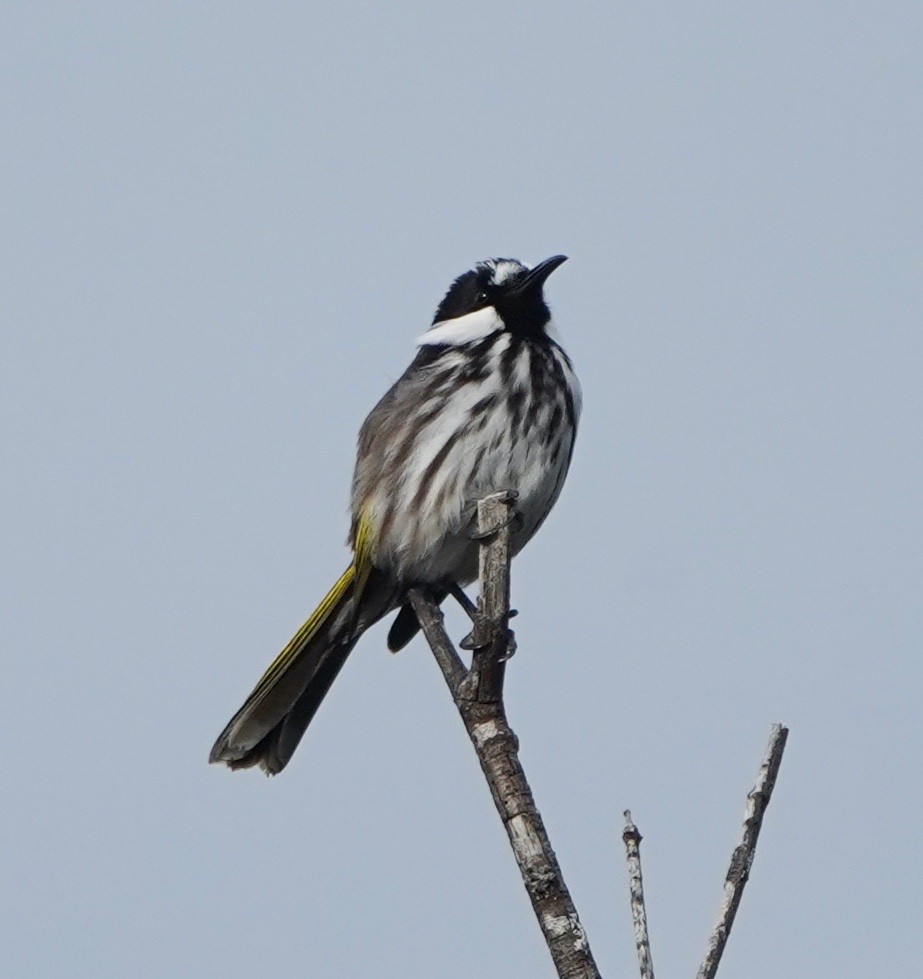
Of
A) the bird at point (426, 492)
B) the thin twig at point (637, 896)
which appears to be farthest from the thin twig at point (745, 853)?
the bird at point (426, 492)

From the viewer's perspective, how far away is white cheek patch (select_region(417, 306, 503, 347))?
8.20 m

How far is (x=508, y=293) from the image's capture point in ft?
27.2

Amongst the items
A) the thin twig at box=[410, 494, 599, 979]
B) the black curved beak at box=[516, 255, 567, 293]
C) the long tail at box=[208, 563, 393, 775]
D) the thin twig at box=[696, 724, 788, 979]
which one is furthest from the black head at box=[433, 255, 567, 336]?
the thin twig at box=[696, 724, 788, 979]

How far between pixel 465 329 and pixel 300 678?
2069mm

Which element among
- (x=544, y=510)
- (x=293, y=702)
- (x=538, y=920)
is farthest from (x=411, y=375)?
(x=538, y=920)

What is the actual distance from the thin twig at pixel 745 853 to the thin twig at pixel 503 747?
0.38 meters

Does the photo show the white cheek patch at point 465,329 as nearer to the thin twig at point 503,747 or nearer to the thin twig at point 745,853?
the thin twig at point 503,747

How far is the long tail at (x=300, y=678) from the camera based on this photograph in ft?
23.4

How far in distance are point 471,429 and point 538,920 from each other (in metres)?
3.49

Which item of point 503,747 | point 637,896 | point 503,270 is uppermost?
point 503,270

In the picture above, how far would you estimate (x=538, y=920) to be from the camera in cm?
437

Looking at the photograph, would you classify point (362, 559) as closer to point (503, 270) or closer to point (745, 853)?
point (503, 270)

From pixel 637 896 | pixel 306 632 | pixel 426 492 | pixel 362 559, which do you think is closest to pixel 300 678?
pixel 306 632

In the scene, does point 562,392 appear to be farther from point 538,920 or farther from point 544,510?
point 538,920
